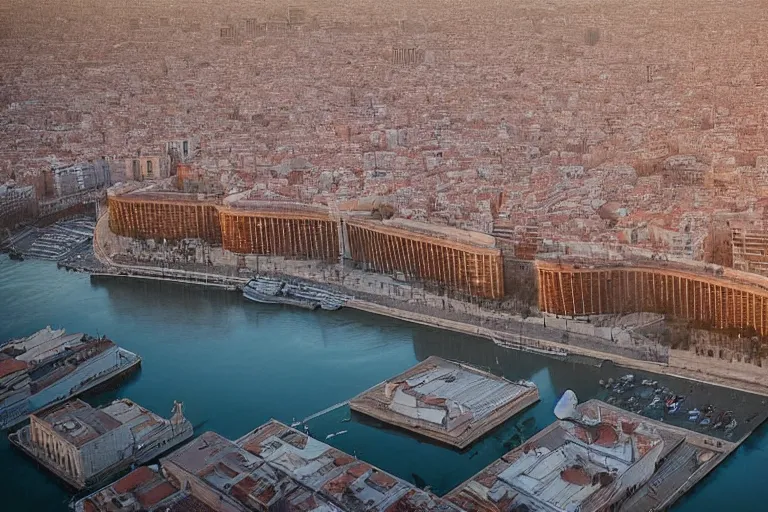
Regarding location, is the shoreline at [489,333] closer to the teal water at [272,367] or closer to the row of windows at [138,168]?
the teal water at [272,367]

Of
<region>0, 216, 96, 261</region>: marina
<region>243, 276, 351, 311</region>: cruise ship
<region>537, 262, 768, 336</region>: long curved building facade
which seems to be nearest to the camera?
<region>537, 262, 768, 336</region>: long curved building facade

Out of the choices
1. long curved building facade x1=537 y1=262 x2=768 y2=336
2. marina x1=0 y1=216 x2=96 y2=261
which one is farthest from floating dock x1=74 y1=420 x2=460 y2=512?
marina x1=0 y1=216 x2=96 y2=261

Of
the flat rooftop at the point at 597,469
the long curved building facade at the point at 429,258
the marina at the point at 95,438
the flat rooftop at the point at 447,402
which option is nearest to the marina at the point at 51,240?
the long curved building facade at the point at 429,258

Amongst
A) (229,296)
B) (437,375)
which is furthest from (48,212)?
(437,375)

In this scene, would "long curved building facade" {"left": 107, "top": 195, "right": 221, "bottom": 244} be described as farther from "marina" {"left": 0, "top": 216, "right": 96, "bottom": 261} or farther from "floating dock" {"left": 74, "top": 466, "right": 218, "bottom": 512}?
"floating dock" {"left": 74, "top": 466, "right": 218, "bottom": 512}

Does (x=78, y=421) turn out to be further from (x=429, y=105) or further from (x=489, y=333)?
(x=429, y=105)

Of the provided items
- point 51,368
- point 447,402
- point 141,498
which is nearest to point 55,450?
point 141,498
